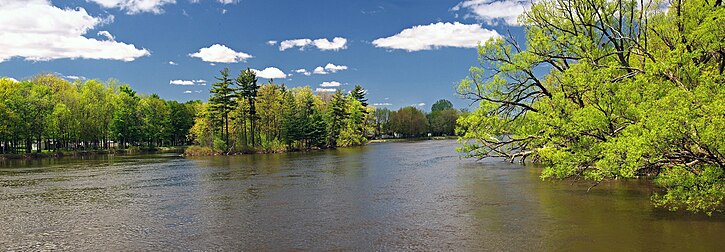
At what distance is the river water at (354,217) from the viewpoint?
1270 cm

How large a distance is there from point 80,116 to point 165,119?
56.3ft

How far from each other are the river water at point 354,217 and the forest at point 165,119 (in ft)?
115

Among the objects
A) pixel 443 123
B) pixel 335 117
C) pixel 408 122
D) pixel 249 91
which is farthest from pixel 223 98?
pixel 443 123

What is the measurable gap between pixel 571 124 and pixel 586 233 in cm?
452

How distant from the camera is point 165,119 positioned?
271 ft

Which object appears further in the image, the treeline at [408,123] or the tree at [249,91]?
the treeline at [408,123]

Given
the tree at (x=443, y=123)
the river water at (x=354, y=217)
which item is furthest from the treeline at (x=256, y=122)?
the tree at (x=443, y=123)

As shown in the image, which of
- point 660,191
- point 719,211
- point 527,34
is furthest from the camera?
point 527,34

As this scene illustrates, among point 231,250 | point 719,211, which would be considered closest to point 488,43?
point 719,211

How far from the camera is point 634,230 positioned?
1311cm

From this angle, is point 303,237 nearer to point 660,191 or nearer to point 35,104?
point 660,191

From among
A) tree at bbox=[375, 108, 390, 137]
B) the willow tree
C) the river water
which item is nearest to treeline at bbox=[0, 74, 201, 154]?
the river water

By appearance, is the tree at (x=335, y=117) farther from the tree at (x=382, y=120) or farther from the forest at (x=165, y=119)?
the tree at (x=382, y=120)

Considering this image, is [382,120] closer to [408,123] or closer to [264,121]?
[408,123]
